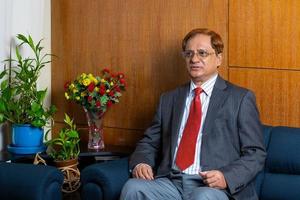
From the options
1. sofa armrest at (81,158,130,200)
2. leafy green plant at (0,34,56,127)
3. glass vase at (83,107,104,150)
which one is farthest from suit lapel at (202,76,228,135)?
leafy green plant at (0,34,56,127)

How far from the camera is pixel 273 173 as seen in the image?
2.98 meters

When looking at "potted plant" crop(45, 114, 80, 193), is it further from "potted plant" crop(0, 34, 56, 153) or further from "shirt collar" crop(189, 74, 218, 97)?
"shirt collar" crop(189, 74, 218, 97)

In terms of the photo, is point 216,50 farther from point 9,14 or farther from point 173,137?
point 9,14

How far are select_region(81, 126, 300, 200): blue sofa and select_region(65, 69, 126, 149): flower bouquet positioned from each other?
0.53 metres

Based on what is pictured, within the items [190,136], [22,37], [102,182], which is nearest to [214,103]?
[190,136]

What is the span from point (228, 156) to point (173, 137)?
1.14 ft

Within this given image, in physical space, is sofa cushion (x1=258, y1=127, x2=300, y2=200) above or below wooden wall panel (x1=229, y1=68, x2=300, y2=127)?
below

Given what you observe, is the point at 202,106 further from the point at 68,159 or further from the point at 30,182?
the point at 30,182

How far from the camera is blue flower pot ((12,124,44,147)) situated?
11.2ft

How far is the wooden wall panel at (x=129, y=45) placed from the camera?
139 inches

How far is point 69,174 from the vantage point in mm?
3102

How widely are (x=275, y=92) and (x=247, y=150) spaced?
60 cm

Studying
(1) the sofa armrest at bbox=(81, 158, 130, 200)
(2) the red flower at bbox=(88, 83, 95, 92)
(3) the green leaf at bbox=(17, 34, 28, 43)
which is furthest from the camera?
(3) the green leaf at bbox=(17, 34, 28, 43)

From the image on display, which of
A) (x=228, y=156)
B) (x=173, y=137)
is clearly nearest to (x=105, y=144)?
(x=173, y=137)
